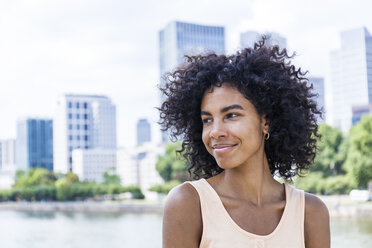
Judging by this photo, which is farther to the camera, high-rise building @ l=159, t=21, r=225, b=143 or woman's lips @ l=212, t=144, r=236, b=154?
high-rise building @ l=159, t=21, r=225, b=143

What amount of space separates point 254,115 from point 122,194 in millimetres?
52523

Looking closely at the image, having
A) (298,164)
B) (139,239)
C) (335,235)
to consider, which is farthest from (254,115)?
(139,239)

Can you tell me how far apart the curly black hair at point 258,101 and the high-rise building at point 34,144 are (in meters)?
105

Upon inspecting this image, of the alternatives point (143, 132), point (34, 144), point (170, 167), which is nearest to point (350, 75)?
point (170, 167)

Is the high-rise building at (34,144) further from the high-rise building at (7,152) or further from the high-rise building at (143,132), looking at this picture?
the high-rise building at (143,132)

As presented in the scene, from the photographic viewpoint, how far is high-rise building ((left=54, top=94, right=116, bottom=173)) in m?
100

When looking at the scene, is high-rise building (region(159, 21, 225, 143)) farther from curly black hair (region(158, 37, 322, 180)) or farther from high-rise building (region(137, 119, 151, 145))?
curly black hair (region(158, 37, 322, 180))

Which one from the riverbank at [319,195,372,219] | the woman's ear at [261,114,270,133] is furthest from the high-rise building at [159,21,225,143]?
the woman's ear at [261,114,270,133]

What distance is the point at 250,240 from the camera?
1.55 metres

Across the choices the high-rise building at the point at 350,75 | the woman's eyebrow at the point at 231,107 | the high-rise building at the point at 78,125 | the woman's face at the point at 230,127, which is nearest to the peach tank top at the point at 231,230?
the woman's face at the point at 230,127

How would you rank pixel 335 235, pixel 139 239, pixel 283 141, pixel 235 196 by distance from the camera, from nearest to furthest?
pixel 235 196, pixel 283 141, pixel 335 235, pixel 139 239

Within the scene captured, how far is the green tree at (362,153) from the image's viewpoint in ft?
83.8

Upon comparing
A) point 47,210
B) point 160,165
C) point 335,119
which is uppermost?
point 335,119

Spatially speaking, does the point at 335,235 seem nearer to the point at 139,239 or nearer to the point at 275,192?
the point at 139,239
